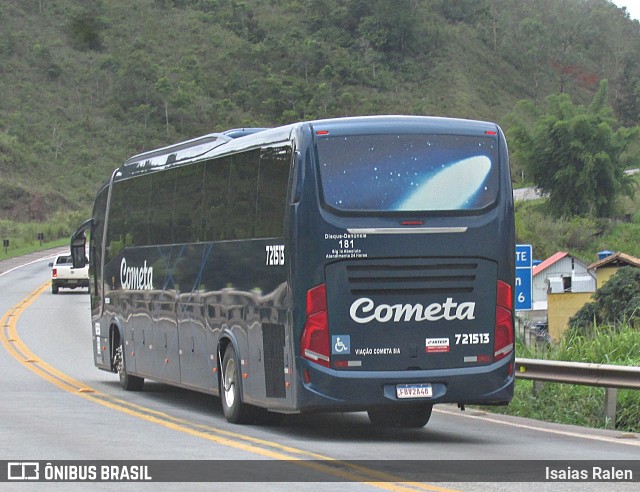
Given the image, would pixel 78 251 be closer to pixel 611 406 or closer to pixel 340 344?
pixel 340 344

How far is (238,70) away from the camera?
154250 millimetres

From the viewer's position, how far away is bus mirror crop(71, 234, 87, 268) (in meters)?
21.3

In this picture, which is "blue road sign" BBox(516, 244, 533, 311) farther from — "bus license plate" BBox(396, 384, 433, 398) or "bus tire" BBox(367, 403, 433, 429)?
"bus license plate" BBox(396, 384, 433, 398)

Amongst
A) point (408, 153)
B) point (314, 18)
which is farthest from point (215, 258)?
point (314, 18)

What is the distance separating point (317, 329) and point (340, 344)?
281 millimetres

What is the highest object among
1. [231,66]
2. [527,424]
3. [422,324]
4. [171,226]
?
[231,66]

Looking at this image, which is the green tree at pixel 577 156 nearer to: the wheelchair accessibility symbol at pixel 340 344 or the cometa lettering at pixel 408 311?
the cometa lettering at pixel 408 311

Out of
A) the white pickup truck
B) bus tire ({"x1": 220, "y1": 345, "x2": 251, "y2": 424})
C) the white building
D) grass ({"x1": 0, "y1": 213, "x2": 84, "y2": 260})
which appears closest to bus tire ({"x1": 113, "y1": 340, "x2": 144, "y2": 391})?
bus tire ({"x1": 220, "y1": 345, "x2": 251, "y2": 424})

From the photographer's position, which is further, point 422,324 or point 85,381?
point 85,381

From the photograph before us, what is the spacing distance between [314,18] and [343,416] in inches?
6194

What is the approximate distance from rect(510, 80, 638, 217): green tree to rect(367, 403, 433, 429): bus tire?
74318 millimetres

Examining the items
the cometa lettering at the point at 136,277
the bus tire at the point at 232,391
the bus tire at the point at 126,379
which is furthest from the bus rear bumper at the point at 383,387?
the bus tire at the point at 126,379

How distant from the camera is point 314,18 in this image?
170625 millimetres

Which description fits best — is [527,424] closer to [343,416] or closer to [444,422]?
[444,422]
